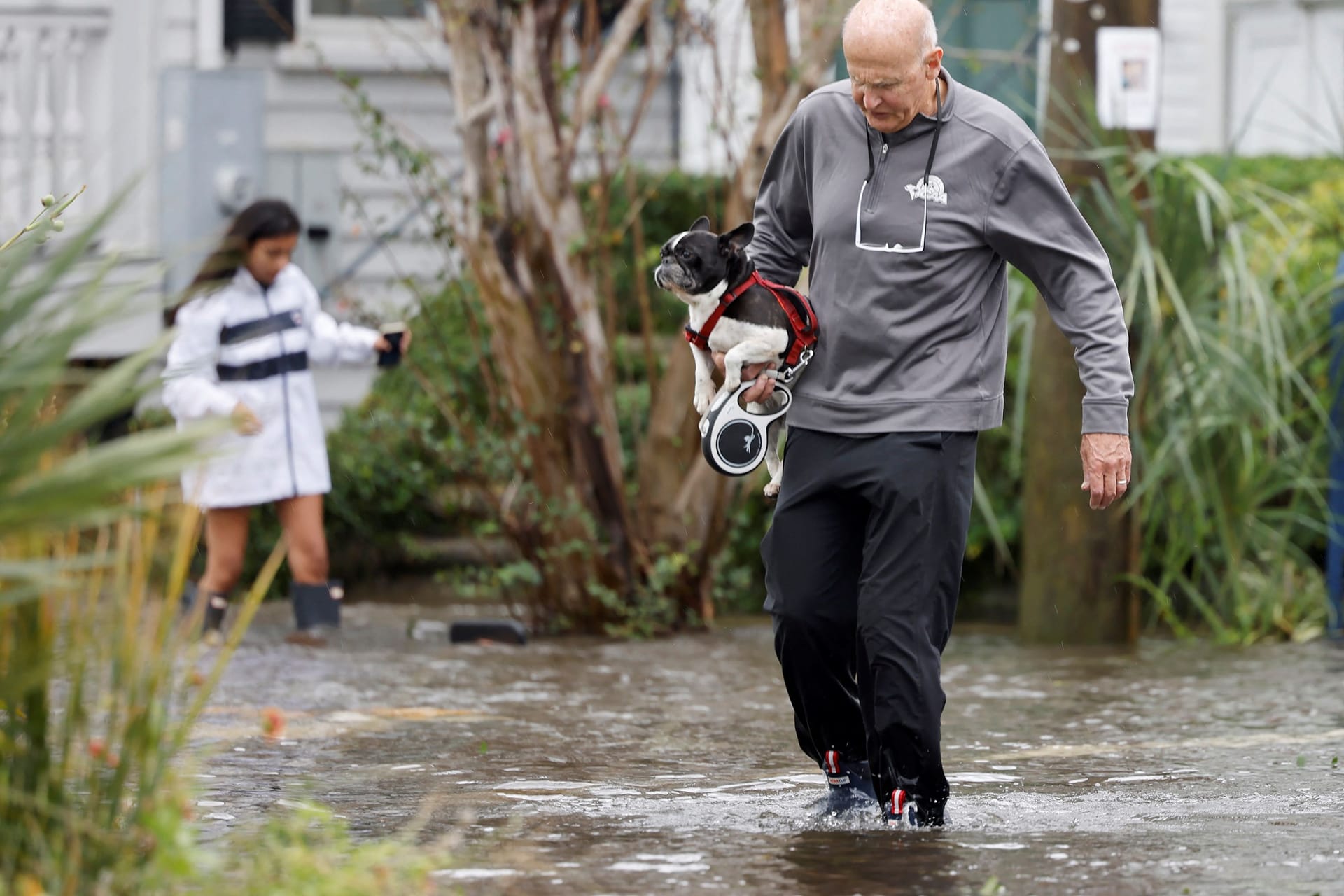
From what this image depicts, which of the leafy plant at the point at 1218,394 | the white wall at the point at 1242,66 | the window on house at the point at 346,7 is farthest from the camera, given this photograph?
the white wall at the point at 1242,66

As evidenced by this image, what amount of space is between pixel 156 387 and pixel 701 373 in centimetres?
200

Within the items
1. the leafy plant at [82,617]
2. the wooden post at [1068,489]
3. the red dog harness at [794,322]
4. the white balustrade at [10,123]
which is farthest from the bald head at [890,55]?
the white balustrade at [10,123]

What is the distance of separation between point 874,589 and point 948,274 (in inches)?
29.1

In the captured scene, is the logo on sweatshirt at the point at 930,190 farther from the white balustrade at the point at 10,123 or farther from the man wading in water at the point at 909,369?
the white balustrade at the point at 10,123

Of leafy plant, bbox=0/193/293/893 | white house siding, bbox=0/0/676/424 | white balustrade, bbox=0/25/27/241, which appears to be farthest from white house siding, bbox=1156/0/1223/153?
leafy plant, bbox=0/193/293/893

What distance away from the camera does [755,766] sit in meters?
5.66

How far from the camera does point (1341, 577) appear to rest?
873cm

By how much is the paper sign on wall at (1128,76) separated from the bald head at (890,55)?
3931mm

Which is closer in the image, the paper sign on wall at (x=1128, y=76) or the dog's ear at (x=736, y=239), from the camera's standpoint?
the dog's ear at (x=736, y=239)

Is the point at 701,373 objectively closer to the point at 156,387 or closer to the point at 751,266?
the point at 751,266

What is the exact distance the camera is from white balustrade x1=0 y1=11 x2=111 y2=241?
1261 centimetres

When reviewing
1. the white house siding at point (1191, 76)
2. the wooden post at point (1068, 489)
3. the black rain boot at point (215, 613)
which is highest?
the white house siding at point (1191, 76)

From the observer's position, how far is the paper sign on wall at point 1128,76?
836cm

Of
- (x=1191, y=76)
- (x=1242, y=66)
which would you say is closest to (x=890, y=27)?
(x=1191, y=76)
